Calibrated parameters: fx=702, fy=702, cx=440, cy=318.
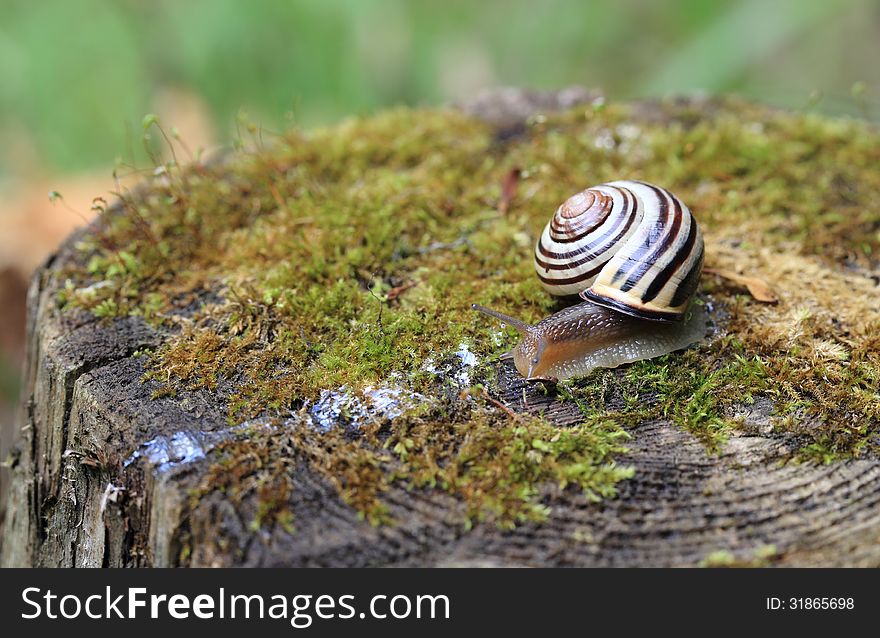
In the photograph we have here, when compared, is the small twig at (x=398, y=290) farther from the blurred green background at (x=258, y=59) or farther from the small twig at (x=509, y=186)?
the blurred green background at (x=258, y=59)

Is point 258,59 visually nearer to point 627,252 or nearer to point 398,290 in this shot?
point 398,290

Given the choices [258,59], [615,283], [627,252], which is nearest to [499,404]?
[615,283]

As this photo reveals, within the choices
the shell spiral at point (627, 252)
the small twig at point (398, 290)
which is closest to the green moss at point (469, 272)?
the small twig at point (398, 290)

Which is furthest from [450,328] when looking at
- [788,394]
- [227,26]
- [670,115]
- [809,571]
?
[227,26]

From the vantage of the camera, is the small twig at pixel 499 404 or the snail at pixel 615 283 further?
the snail at pixel 615 283

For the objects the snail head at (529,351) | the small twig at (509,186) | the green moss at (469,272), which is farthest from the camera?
the small twig at (509,186)

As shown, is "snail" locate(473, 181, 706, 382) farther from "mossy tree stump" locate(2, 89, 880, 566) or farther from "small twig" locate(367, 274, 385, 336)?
"small twig" locate(367, 274, 385, 336)

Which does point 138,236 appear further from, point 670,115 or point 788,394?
point 670,115
